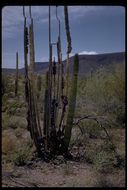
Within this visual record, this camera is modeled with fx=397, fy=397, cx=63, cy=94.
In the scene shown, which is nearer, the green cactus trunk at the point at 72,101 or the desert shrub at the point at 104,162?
the desert shrub at the point at 104,162

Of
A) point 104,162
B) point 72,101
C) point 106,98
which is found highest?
point 72,101

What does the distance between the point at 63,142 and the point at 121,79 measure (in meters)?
9.65

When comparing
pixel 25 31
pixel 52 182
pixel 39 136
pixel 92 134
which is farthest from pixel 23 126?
pixel 52 182

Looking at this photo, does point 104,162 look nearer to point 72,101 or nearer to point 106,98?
point 72,101

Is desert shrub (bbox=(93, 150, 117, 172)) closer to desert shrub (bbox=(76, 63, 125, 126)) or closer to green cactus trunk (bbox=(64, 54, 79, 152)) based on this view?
green cactus trunk (bbox=(64, 54, 79, 152))

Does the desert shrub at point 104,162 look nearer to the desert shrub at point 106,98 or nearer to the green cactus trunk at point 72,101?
the green cactus trunk at point 72,101

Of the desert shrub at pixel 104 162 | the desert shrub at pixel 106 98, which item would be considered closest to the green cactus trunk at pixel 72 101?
the desert shrub at pixel 104 162

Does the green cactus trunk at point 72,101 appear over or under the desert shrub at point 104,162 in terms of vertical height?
over

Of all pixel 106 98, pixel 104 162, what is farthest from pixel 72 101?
pixel 106 98

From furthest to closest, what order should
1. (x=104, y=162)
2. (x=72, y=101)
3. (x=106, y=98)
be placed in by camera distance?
(x=106, y=98)
(x=72, y=101)
(x=104, y=162)

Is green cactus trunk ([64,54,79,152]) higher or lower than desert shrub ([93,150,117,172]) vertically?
higher

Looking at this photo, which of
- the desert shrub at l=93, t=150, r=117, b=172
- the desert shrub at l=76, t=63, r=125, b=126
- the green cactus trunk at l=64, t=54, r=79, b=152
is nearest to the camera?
the desert shrub at l=93, t=150, r=117, b=172

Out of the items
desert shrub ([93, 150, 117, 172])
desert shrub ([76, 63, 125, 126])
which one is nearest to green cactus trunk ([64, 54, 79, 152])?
desert shrub ([93, 150, 117, 172])

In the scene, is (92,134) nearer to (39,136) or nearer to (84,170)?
(39,136)
